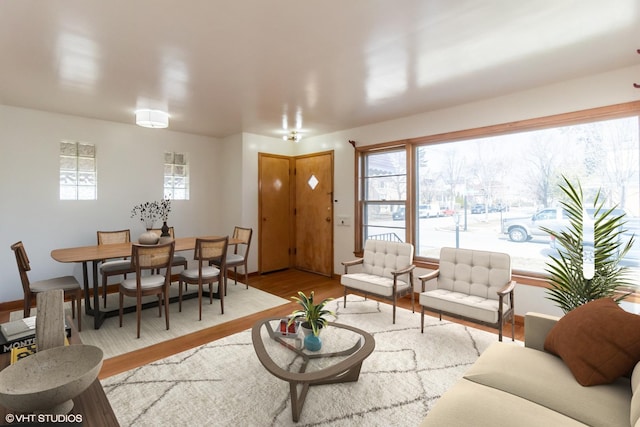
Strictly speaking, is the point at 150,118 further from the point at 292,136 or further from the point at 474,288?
the point at 474,288

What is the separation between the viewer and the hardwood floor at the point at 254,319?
8.66ft

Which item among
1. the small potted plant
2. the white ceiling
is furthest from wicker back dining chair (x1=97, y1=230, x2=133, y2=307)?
the small potted plant

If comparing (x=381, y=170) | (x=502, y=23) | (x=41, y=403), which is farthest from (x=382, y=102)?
(x=41, y=403)

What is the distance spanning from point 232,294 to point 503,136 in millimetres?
4087

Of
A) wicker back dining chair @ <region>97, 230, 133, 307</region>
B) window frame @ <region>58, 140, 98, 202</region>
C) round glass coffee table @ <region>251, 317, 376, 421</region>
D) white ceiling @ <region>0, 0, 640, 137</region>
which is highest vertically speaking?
white ceiling @ <region>0, 0, 640, 137</region>

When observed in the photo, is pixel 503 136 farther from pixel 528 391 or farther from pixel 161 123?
pixel 161 123

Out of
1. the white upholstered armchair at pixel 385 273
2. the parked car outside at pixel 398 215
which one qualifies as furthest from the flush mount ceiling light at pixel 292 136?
the white upholstered armchair at pixel 385 273

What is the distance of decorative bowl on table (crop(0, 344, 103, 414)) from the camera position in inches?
37.9

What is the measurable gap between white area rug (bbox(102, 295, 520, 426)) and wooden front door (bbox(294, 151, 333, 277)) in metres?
2.71

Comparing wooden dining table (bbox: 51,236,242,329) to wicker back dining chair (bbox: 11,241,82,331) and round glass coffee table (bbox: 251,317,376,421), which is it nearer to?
wicker back dining chair (bbox: 11,241,82,331)

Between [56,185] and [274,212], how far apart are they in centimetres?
322

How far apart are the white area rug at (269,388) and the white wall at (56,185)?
9.76 ft

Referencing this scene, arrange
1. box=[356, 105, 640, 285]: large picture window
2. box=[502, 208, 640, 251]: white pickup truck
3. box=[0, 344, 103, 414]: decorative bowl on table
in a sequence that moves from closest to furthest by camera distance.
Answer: box=[0, 344, 103, 414]: decorative bowl on table → box=[356, 105, 640, 285]: large picture window → box=[502, 208, 640, 251]: white pickup truck

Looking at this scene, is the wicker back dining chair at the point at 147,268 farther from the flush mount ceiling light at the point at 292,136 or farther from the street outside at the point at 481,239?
the street outside at the point at 481,239
